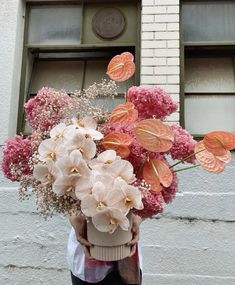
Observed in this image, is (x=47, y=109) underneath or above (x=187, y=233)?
above

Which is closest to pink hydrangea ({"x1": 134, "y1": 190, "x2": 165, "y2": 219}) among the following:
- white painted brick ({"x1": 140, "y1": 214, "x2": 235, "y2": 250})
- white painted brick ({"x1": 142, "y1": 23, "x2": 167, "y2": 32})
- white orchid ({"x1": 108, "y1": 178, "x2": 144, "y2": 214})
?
white orchid ({"x1": 108, "y1": 178, "x2": 144, "y2": 214})

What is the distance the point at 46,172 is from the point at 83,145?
0.63 ft

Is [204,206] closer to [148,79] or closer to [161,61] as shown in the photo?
[148,79]

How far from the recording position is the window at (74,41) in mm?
4102

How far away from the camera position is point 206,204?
367 centimetres

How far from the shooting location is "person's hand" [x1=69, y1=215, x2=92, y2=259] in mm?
2209

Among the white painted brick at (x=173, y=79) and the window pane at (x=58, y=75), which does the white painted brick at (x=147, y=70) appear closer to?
the white painted brick at (x=173, y=79)

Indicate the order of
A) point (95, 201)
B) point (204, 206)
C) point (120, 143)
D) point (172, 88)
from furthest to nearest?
1. point (172, 88)
2. point (204, 206)
3. point (120, 143)
4. point (95, 201)

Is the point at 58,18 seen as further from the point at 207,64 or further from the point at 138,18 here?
the point at 207,64

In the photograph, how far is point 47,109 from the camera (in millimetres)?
2193

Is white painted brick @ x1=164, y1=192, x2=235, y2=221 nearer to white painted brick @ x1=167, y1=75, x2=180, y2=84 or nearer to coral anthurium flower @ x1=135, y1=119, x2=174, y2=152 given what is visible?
white painted brick @ x1=167, y1=75, x2=180, y2=84

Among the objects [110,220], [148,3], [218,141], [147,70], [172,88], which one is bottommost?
[110,220]

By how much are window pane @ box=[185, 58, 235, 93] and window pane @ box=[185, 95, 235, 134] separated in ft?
0.24

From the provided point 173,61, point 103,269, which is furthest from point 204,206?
point 103,269
